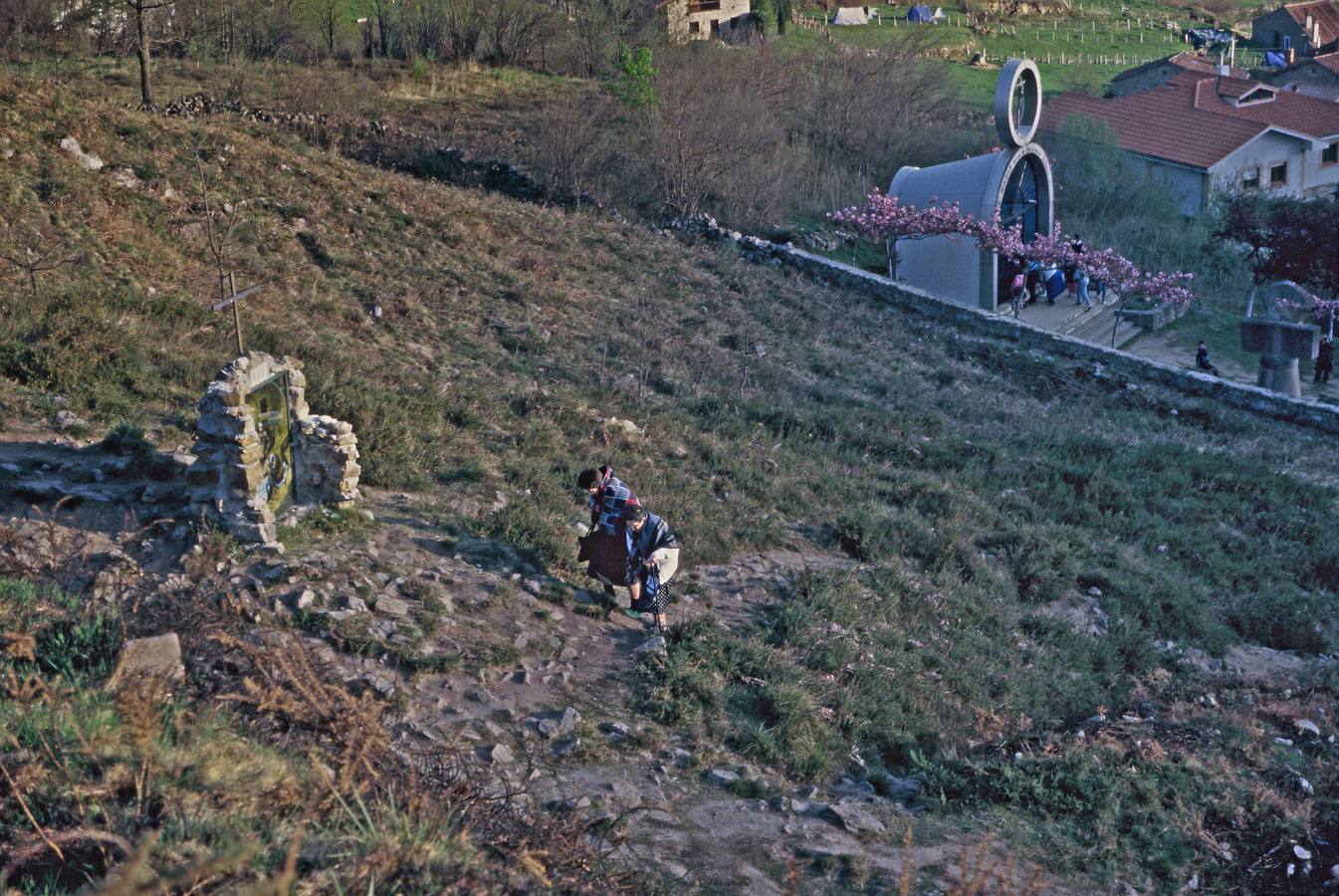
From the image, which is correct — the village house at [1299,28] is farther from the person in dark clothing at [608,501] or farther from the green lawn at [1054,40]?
the person in dark clothing at [608,501]

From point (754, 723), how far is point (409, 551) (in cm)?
279

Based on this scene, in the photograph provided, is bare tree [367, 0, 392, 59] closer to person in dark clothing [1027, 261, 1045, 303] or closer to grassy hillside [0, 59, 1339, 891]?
grassy hillside [0, 59, 1339, 891]

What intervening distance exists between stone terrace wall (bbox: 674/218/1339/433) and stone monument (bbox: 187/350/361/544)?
14.4 metres

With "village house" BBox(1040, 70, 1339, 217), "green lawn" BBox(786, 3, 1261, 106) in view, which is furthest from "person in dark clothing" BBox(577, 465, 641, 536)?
"green lawn" BBox(786, 3, 1261, 106)

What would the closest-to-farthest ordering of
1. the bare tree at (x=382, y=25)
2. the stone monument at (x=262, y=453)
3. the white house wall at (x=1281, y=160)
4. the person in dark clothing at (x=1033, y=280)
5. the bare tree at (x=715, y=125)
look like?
the stone monument at (x=262, y=453)
the person in dark clothing at (x=1033, y=280)
the bare tree at (x=715, y=125)
the bare tree at (x=382, y=25)
the white house wall at (x=1281, y=160)

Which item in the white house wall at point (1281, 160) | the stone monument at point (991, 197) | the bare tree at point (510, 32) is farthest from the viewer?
the white house wall at point (1281, 160)

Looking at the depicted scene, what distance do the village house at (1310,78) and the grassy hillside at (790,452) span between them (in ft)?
136

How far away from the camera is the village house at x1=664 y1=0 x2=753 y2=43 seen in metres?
47.5

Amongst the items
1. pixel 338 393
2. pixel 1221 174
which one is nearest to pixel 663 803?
pixel 338 393

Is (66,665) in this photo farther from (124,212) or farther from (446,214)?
(446,214)

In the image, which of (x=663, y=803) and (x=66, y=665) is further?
(x=663, y=803)

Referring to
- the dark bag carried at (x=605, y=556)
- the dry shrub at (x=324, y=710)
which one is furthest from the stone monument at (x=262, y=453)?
the dry shrub at (x=324, y=710)

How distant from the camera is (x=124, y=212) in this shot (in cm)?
1438

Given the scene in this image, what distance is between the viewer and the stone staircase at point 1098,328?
2364cm
